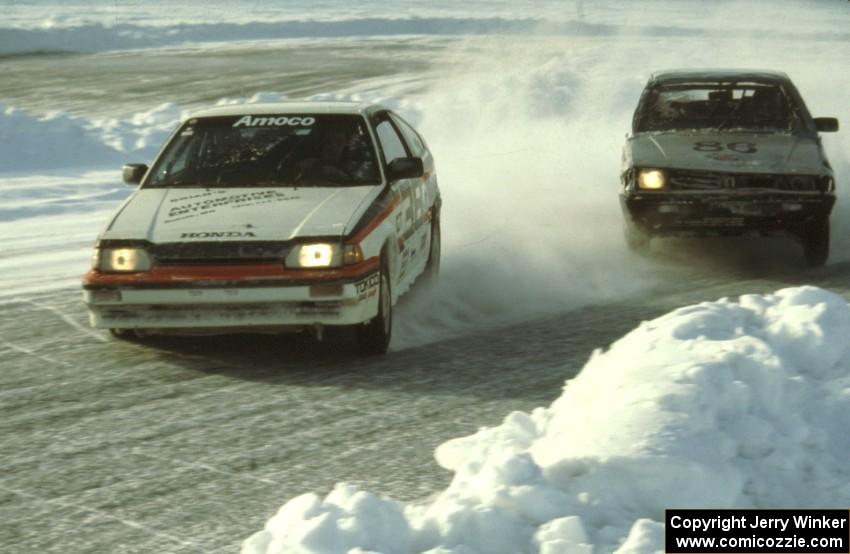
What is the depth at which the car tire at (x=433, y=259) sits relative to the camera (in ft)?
32.9

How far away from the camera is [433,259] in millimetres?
10172

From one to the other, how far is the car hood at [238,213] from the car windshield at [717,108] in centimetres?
428

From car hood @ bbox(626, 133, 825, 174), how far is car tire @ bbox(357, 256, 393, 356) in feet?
12.0

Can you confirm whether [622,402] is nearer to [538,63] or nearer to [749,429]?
[749,429]

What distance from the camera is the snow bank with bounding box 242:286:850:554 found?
4363 mm

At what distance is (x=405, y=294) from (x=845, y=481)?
4.93 m

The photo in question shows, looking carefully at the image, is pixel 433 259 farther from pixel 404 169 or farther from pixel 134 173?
pixel 134 173

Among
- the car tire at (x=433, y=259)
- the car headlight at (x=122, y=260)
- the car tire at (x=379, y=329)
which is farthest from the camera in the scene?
the car tire at (x=433, y=259)

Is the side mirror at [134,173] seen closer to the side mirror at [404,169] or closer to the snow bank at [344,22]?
the side mirror at [404,169]

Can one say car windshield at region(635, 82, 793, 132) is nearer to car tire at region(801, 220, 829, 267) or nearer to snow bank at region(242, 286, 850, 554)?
car tire at region(801, 220, 829, 267)

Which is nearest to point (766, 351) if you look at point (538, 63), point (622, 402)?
point (622, 402)

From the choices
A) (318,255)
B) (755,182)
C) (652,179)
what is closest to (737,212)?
(755,182)

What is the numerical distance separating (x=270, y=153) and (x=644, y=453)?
4390mm

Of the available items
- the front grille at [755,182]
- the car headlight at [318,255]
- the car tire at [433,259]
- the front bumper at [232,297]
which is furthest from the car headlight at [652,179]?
the car headlight at [318,255]
